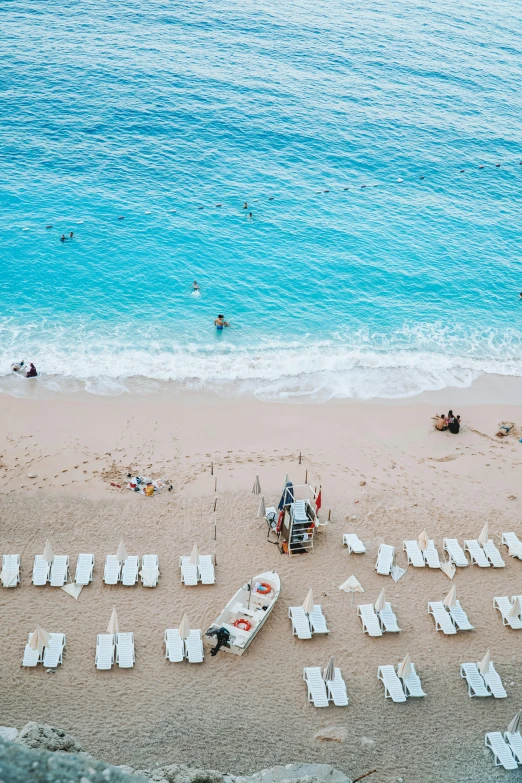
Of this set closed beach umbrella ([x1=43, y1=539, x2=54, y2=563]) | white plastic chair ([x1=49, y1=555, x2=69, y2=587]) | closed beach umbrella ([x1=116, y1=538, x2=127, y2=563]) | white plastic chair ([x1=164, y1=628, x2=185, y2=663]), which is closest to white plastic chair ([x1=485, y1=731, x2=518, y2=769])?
white plastic chair ([x1=164, y1=628, x2=185, y2=663])

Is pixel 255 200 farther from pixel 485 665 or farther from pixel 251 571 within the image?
pixel 485 665

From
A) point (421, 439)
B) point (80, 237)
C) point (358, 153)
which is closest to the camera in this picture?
point (421, 439)

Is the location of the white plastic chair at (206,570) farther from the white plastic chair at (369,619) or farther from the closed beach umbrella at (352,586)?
the white plastic chair at (369,619)

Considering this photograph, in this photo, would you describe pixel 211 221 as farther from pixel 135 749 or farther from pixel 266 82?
pixel 135 749

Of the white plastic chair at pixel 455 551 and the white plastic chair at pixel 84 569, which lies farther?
the white plastic chair at pixel 455 551

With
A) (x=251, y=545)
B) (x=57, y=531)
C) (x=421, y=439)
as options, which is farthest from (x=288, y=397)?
(x=57, y=531)

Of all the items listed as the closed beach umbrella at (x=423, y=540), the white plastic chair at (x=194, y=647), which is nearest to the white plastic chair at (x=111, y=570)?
the white plastic chair at (x=194, y=647)

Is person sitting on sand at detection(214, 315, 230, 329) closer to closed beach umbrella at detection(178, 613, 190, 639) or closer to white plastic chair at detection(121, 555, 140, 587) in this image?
white plastic chair at detection(121, 555, 140, 587)
